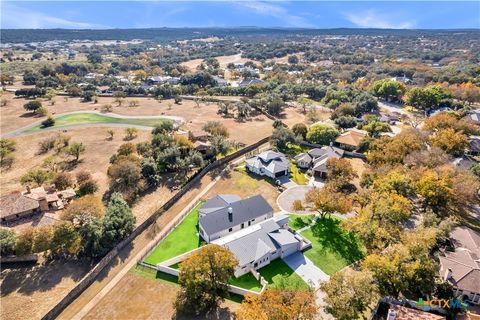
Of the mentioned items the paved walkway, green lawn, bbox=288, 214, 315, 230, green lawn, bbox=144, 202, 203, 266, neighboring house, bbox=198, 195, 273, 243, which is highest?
neighboring house, bbox=198, 195, 273, 243

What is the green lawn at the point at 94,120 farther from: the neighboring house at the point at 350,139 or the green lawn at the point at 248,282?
the green lawn at the point at 248,282

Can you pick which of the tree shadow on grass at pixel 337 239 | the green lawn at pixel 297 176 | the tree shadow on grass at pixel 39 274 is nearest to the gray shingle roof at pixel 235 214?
the tree shadow on grass at pixel 337 239

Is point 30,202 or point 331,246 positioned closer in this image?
point 331,246

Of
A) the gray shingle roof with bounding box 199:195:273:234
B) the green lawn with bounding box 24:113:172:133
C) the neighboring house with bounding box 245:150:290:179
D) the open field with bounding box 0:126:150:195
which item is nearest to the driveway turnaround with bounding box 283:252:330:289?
the gray shingle roof with bounding box 199:195:273:234

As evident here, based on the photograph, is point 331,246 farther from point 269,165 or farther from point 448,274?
point 269,165

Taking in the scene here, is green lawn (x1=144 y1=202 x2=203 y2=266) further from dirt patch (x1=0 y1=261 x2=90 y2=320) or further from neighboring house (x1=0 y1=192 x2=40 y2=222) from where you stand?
neighboring house (x1=0 y1=192 x2=40 y2=222)

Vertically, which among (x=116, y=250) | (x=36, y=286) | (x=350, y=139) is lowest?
(x=36, y=286)

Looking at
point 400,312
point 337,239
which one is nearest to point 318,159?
point 337,239
